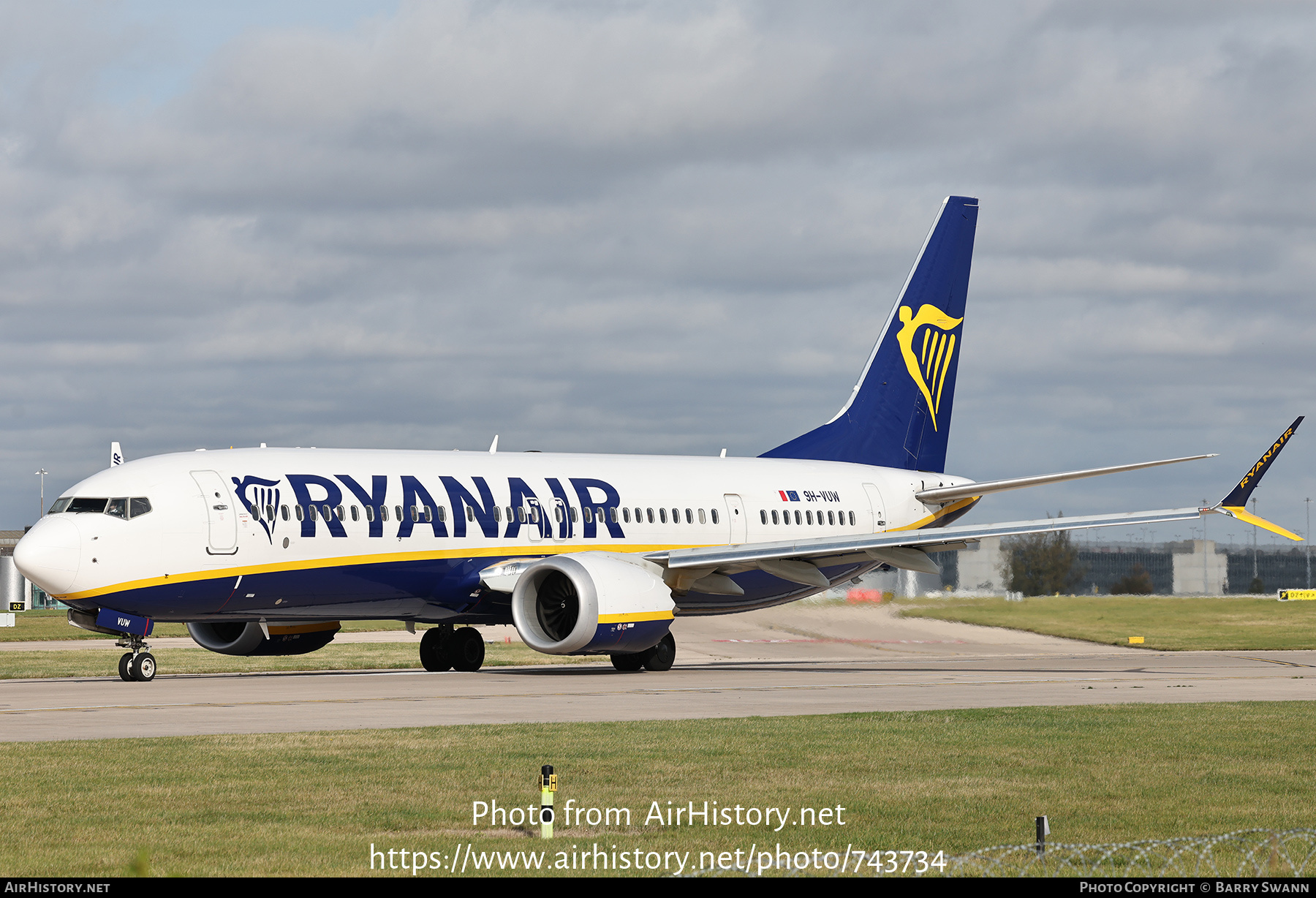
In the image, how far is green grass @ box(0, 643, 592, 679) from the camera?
32906 mm

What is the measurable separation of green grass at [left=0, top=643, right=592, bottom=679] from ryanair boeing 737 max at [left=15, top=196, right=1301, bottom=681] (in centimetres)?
337

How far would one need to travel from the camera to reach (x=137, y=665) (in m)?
27.5

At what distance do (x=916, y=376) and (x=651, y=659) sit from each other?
12391 mm

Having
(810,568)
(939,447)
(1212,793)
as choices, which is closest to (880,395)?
(939,447)

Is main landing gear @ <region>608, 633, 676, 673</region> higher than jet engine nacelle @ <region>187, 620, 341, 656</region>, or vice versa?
jet engine nacelle @ <region>187, 620, 341, 656</region>

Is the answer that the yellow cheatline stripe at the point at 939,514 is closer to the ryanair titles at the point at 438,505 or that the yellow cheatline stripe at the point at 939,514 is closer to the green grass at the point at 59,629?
the ryanair titles at the point at 438,505

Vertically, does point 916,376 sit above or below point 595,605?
above

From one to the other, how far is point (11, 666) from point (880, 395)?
838 inches

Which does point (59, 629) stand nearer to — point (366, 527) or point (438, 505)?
point (438, 505)

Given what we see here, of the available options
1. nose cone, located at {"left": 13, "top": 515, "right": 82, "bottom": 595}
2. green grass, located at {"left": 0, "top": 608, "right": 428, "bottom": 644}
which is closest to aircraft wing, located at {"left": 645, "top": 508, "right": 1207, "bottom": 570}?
nose cone, located at {"left": 13, "top": 515, "right": 82, "bottom": 595}

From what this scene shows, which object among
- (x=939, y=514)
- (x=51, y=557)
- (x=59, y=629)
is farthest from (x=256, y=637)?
(x=59, y=629)

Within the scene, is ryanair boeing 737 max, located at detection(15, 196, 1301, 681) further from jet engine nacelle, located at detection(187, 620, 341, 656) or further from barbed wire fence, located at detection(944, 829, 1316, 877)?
barbed wire fence, located at detection(944, 829, 1316, 877)

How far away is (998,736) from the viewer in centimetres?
1816

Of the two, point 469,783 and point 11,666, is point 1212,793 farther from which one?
point 11,666
